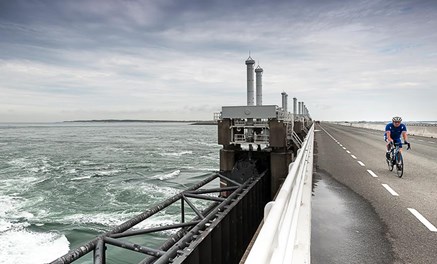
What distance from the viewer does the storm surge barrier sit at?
20.3 ft

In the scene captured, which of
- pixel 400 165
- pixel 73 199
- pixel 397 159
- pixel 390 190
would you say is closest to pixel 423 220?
pixel 390 190

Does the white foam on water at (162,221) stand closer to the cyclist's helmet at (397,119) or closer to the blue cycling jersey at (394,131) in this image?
the blue cycling jersey at (394,131)

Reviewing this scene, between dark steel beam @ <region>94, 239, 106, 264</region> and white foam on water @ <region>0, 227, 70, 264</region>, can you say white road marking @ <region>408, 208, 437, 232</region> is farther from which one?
white foam on water @ <region>0, 227, 70, 264</region>

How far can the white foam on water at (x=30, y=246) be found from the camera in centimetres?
1057

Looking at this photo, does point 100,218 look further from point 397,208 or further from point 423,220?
point 423,220

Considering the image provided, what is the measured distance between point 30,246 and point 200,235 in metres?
8.59

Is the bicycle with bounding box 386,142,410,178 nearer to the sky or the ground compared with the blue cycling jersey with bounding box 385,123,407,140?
nearer to the ground

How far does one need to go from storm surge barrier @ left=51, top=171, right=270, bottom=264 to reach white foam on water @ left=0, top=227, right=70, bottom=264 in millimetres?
2511

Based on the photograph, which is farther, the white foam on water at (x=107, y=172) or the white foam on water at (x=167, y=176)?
the white foam on water at (x=107, y=172)

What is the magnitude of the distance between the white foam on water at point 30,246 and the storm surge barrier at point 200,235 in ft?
8.24

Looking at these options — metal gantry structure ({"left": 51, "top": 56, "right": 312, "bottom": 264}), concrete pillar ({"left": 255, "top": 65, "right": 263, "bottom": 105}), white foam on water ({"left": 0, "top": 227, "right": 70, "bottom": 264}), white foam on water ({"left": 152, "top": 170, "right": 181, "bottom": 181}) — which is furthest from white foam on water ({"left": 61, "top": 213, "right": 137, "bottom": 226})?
concrete pillar ({"left": 255, "top": 65, "right": 263, "bottom": 105})

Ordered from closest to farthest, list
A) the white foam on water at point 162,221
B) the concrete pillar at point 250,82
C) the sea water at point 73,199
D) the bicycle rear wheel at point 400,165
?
the bicycle rear wheel at point 400,165 → the sea water at point 73,199 → the white foam on water at point 162,221 → the concrete pillar at point 250,82

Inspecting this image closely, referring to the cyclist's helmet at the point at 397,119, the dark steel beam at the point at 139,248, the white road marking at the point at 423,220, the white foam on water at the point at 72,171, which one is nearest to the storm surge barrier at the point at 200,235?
the dark steel beam at the point at 139,248

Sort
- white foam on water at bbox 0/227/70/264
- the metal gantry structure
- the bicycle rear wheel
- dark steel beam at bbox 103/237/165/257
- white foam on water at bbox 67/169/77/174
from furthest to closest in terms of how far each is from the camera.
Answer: white foam on water at bbox 67/169/77/174
white foam on water at bbox 0/227/70/264
the bicycle rear wheel
the metal gantry structure
dark steel beam at bbox 103/237/165/257
